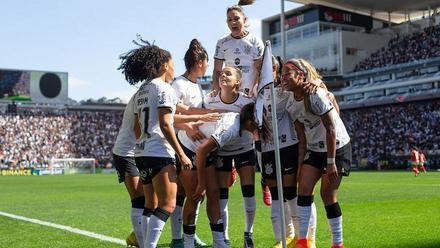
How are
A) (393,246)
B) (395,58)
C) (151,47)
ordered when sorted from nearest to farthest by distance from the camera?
(151,47)
(393,246)
(395,58)

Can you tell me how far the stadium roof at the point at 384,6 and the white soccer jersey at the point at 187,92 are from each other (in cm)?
5138

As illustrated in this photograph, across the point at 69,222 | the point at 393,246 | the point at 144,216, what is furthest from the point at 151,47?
the point at 69,222

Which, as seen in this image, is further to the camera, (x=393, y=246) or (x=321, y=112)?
(x=393, y=246)

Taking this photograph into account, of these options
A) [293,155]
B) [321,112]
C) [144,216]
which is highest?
[321,112]

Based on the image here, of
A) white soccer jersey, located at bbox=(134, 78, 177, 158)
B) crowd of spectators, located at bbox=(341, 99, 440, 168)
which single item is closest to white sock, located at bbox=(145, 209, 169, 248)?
white soccer jersey, located at bbox=(134, 78, 177, 158)

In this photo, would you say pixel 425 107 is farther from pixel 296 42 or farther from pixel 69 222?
pixel 69 222

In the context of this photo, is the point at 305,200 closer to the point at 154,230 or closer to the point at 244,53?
the point at 154,230

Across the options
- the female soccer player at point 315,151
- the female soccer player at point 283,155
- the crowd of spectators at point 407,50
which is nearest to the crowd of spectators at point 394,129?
the crowd of spectators at point 407,50

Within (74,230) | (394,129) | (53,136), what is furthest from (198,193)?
(53,136)

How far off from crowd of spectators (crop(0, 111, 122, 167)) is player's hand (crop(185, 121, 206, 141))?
5434cm

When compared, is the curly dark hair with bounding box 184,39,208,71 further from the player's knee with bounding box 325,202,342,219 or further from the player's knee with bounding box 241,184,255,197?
the player's knee with bounding box 325,202,342,219

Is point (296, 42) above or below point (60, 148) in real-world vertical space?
above

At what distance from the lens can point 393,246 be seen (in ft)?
21.7

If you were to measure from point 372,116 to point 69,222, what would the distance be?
153ft
